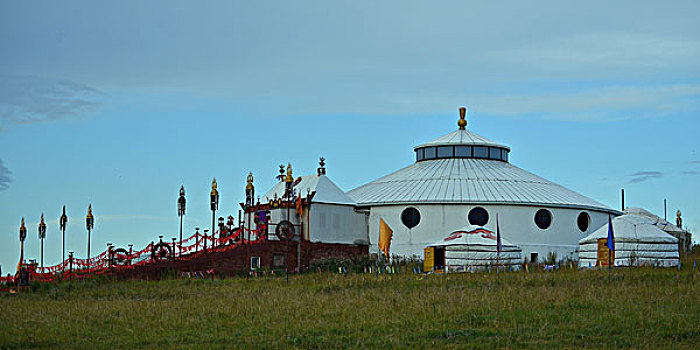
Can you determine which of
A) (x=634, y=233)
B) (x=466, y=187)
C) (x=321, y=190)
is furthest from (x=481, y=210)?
(x=634, y=233)

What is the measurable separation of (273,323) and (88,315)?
15.5 feet

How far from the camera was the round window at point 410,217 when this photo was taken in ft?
130

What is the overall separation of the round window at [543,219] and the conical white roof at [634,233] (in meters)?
6.22

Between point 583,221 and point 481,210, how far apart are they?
5.17 meters

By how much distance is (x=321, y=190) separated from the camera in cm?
3878

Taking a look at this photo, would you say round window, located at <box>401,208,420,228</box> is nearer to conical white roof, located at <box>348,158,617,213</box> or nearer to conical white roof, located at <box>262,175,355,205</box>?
conical white roof, located at <box>348,158,617,213</box>

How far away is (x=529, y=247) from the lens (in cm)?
3931

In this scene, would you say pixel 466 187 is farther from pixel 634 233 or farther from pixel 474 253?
pixel 634 233

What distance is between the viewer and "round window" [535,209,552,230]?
3991 centimetres

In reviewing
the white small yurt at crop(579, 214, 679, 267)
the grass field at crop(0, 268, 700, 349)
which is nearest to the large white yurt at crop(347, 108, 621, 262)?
the white small yurt at crop(579, 214, 679, 267)

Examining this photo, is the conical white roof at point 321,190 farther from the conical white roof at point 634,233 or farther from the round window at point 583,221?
the conical white roof at point 634,233

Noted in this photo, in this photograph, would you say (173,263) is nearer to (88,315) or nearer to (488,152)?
(88,315)

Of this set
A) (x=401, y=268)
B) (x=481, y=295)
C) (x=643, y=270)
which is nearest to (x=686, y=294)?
(x=481, y=295)

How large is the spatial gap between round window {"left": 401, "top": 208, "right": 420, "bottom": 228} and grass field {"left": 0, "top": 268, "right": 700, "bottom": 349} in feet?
41.6
